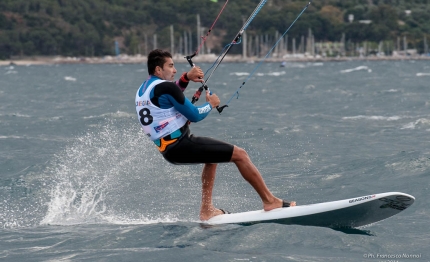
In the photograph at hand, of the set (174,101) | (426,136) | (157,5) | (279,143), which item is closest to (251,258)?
(174,101)

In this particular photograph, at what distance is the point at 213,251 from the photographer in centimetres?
693

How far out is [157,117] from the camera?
24.2 ft

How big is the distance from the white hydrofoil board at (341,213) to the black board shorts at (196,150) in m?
0.71

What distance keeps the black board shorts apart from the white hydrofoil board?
27.9 inches

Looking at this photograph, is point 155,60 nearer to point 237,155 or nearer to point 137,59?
point 237,155

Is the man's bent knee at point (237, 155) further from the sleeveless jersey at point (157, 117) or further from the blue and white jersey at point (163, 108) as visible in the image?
the sleeveless jersey at point (157, 117)

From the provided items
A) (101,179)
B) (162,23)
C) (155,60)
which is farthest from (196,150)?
(162,23)

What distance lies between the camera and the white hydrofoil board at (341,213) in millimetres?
7355

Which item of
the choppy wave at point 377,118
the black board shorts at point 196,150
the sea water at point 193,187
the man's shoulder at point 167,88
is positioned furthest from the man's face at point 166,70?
the choppy wave at point 377,118

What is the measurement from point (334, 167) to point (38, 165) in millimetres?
4334

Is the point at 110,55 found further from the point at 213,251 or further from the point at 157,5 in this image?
the point at 213,251

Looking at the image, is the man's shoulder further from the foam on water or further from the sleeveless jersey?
the foam on water

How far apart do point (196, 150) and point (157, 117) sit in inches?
18.4

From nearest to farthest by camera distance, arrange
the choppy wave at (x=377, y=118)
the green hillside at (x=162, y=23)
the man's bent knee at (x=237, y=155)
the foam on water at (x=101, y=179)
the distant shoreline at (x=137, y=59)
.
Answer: the man's bent knee at (x=237, y=155), the foam on water at (x=101, y=179), the choppy wave at (x=377, y=118), the distant shoreline at (x=137, y=59), the green hillside at (x=162, y=23)
